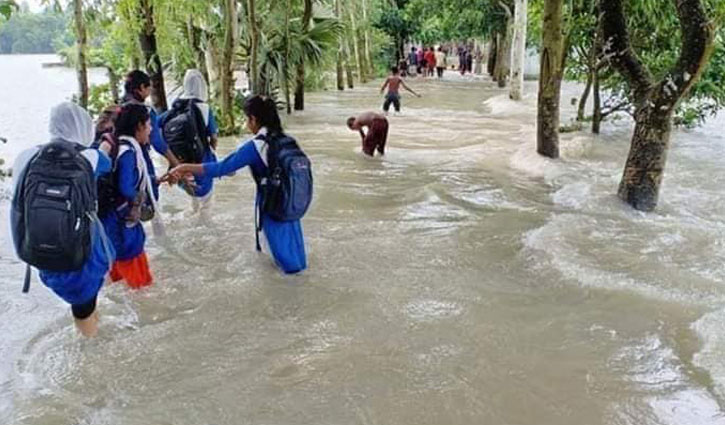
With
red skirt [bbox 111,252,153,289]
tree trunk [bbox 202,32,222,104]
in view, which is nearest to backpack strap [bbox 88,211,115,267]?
red skirt [bbox 111,252,153,289]

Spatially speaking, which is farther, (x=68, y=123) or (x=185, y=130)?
(x=185, y=130)

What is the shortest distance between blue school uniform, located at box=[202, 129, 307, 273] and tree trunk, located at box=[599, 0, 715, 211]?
3.87 metres

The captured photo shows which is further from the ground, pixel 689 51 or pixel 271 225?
pixel 689 51

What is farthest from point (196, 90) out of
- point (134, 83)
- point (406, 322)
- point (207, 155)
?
point (406, 322)

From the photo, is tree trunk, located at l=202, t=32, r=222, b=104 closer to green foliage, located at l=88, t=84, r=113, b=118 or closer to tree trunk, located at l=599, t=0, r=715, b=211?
green foliage, located at l=88, t=84, r=113, b=118

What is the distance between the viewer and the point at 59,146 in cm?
337

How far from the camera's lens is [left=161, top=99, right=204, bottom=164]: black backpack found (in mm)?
5898

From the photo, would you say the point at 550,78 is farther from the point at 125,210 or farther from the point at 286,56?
the point at 125,210

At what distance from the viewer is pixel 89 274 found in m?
3.64

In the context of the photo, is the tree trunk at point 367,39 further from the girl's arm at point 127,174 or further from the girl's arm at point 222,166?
the girl's arm at point 127,174

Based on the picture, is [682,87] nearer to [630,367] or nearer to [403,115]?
[630,367]

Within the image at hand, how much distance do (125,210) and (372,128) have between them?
6352 mm

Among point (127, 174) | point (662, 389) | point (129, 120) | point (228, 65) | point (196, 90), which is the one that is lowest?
point (662, 389)

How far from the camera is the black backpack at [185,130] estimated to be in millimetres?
5898
